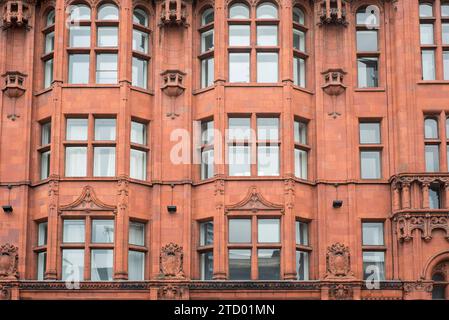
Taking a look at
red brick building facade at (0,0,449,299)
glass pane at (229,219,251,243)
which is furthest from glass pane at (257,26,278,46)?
glass pane at (229,219,251,243)

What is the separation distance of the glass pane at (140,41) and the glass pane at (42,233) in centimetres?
815

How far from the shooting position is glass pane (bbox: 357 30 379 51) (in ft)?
160

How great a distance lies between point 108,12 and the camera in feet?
160

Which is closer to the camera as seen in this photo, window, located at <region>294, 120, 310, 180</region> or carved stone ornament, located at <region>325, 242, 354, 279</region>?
carved stone ornament, located at <region>325, 242, 354, 279</region>

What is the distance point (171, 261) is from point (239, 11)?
430 inches

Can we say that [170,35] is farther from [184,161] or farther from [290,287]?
[290,287]

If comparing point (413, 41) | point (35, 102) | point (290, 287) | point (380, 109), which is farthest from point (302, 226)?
point (35, 102)

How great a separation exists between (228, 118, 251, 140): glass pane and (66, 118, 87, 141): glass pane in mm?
5897

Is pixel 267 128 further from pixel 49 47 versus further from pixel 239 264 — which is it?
pixel 49 47

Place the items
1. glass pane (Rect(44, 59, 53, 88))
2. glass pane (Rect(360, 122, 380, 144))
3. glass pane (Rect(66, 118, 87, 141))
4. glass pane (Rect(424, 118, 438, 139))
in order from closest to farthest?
glass pane (Rect(424, 118, 438, 139)) < glass pane (Rect(66, 118, 87, 141)) < glass pane (Rect(360, 122, 380, 144)) < glass pane (Rect(44, 59, 53, 88))

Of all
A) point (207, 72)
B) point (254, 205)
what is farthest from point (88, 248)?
point (207, 72)

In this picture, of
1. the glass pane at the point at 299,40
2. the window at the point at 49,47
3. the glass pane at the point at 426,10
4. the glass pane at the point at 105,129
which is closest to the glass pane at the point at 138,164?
the glass pane at the point at 105,129

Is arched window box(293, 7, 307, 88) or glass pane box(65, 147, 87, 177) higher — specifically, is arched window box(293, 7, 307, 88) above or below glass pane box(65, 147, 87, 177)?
above

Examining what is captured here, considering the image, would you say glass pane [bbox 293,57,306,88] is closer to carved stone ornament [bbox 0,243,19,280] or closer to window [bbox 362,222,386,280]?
window [bbox 362,222,386,280]
